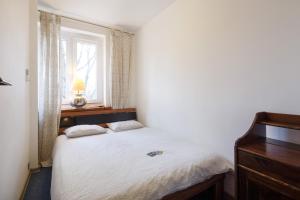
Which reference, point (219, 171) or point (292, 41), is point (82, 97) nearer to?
point (219, 171)

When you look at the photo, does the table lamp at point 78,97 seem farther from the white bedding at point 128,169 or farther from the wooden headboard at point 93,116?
the white bedding at point 128,169

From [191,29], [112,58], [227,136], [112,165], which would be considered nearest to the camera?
[112,165]

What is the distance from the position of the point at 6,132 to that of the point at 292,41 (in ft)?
7.84

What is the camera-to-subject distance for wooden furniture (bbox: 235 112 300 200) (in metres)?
1.17

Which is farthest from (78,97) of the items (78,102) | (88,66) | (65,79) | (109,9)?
(109,9)

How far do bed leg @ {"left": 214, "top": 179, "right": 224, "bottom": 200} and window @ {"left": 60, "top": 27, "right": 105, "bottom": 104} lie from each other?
263cm

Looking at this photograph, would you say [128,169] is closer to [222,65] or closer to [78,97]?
[222,65]

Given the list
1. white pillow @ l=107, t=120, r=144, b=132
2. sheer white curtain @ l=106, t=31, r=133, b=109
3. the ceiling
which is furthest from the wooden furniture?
sheer white curtain @ l=106, t=31, r=133, b=109

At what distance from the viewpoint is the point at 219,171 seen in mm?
1823

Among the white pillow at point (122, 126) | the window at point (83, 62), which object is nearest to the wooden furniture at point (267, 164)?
the white pillow at point (122, 126)

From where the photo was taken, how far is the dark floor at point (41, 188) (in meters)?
1.94

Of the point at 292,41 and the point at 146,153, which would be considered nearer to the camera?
the point at 292,41

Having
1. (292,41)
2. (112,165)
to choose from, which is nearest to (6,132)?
(112,165)

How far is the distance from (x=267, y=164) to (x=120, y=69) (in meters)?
2.91
